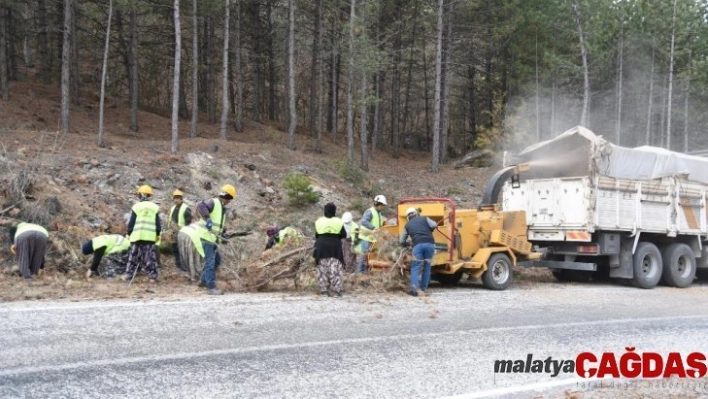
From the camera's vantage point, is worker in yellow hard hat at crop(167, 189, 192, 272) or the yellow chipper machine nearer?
the yellow chipper machine

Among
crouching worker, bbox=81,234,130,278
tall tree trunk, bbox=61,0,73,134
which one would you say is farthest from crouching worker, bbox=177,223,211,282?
tall tree trunk, bbox=61,0,73,134

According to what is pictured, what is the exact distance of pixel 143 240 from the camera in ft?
36.4

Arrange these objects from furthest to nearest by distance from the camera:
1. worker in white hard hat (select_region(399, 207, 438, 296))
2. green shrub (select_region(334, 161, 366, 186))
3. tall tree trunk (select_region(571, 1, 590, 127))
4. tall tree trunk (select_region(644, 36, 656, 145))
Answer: tall tree trunk (select_region(644, 36, 656, 145)) < tall tree trunk (select_region(571, 1, 590, 127)) < green shrub (select_region(334, 161, 366, 186)) < worker in white hard hat (select_region(399, 207, 438, 296))

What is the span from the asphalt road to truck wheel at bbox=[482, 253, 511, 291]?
1.45 metres

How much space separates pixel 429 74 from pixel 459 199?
19640 millimetres

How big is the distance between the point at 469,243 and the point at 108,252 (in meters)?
7.05

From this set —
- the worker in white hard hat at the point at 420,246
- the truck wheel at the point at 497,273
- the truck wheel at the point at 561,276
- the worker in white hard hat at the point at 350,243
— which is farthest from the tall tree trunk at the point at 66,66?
the truck wheel at the point at 561,276

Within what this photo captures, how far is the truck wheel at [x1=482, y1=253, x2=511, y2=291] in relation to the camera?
11766mm

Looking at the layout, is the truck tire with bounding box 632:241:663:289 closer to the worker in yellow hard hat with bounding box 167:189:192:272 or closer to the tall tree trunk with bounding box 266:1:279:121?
the worker in yellow hard hat with bounding box 167:189:192:272

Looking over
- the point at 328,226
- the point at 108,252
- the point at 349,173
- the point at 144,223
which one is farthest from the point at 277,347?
the point at 349,173

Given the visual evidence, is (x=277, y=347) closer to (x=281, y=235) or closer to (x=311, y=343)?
(x=311, y=343)

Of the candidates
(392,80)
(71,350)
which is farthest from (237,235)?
(392,80)

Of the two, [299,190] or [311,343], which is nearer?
[311,343]

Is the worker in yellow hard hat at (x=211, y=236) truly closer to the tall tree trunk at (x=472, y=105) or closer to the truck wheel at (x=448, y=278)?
the truck wheel at (x=448, y=278)
